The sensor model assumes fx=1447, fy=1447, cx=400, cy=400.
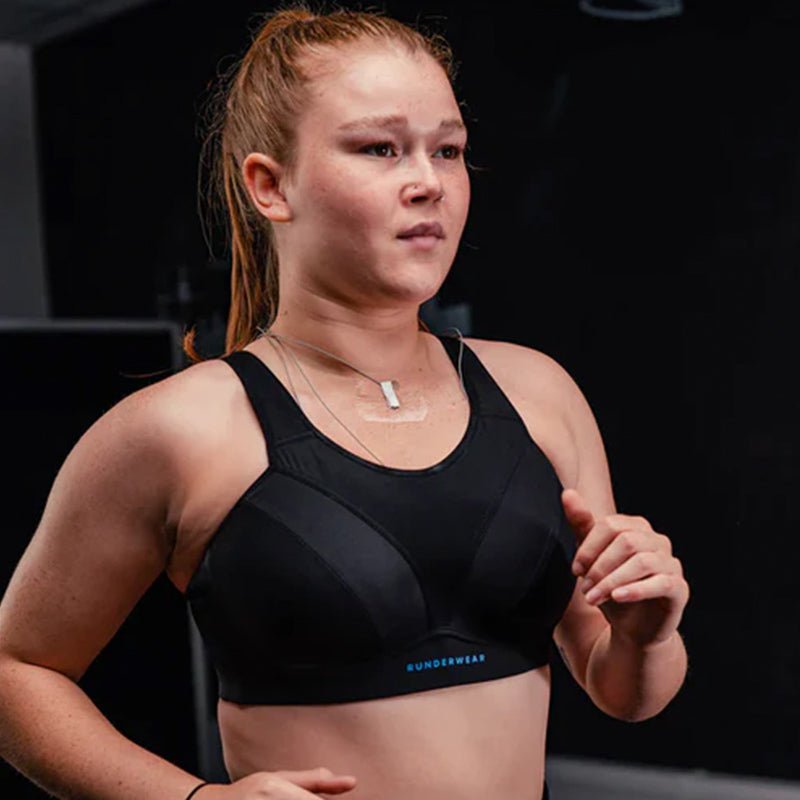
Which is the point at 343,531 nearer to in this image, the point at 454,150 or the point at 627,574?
the point at 627,574

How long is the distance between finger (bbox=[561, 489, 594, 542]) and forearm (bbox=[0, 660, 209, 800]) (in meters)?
0.36

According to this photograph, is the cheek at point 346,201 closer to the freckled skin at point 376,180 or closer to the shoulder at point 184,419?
the freckled skin at point 376,180

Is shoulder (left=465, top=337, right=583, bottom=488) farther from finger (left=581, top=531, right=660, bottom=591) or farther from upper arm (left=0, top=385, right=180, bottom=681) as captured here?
upper arm (left=0, top=385, right=180, bottom=681)

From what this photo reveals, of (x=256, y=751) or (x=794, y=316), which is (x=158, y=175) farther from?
(x=256, y=751)

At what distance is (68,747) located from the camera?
3.84 ft

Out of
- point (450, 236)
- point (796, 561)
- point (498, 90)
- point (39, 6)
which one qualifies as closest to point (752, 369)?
point (796, 561)

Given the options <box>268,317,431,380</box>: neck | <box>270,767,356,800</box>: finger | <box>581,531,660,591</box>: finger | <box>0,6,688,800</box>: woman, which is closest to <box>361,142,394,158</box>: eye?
<box>0,6,688,800</box>: woman

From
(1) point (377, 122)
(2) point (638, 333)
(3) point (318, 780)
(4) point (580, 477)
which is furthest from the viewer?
(2) point (638, 333)

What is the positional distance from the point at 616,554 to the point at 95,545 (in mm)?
420

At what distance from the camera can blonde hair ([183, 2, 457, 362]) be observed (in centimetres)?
→ 121

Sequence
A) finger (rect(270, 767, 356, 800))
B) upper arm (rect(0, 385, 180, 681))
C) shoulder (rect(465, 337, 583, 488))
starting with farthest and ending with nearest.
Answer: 1. shoulder (rect(465, 337, 583, 488))
2. upper arm (rect(0, 385, 180, 681))
3. finger (rect(270, 767, 356, 800))

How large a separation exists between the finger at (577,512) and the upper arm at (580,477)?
0.46 feet

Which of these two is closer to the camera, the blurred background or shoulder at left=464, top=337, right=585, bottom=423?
shoulder at left=464, top=337, right=585, bottom=423

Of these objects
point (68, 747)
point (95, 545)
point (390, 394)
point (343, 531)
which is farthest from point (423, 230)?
point (68, 747)
